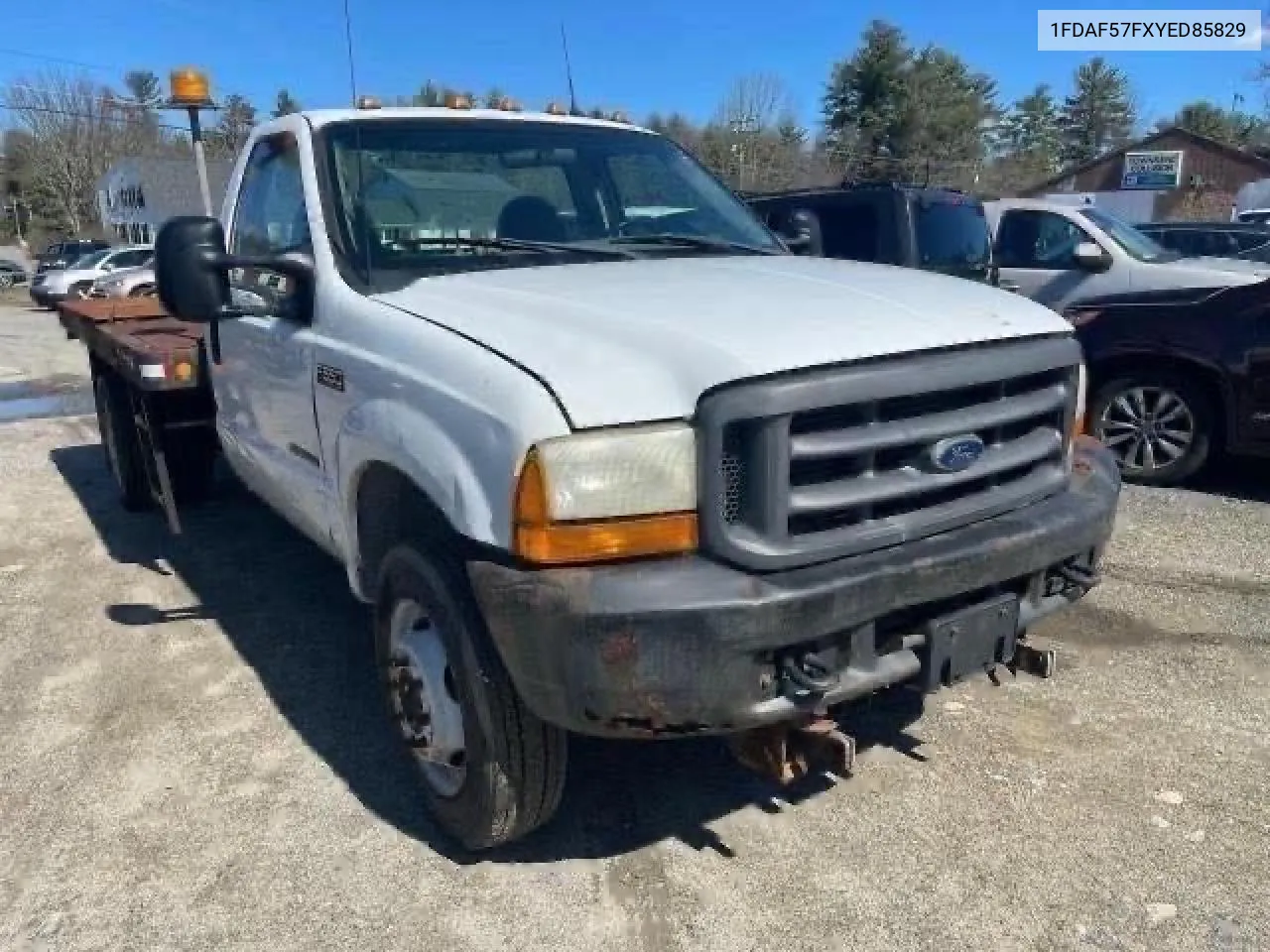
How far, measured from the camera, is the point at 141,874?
2.97m

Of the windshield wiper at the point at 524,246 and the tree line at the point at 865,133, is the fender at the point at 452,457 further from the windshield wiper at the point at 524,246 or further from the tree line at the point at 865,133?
the tree line at the point at 865,133

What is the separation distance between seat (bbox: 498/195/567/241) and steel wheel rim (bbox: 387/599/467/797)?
1364mm

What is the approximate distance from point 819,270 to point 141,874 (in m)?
2.64

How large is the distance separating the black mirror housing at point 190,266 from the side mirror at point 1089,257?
7.87 m

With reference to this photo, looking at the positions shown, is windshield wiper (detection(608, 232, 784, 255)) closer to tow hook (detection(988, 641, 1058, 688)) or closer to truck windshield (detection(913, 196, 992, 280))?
tow hook (detection(988, 641, 1058, 688))

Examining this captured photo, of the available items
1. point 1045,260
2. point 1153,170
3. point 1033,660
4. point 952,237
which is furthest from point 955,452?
point 1153,170

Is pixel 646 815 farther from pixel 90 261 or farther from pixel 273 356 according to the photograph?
pixel 90 261

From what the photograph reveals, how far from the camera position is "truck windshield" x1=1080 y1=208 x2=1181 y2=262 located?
983 cm

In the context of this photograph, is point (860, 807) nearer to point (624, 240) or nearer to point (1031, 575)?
point (1031, 575)

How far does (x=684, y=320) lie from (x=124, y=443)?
4954 mm

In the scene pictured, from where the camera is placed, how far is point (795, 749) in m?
2.72

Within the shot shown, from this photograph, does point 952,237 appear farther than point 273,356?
Answer: Yes

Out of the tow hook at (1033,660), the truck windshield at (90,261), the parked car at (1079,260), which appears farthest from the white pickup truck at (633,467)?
the truck windshield at (90,261)

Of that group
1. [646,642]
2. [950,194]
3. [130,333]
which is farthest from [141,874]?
[950,194]
